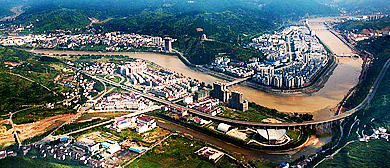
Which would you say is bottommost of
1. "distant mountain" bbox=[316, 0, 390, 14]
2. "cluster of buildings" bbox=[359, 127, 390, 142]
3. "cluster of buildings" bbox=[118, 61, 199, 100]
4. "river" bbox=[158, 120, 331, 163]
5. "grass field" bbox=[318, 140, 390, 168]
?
"river" bbox=[158, 120, 331, 163]

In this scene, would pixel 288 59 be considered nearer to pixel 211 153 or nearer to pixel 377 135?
pixel 377 135

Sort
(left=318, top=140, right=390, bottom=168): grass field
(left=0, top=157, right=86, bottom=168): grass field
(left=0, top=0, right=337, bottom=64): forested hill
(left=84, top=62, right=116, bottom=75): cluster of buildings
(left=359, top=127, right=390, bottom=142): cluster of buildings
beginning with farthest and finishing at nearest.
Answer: (left=0, top=0, right=337, bottom=64): forested hill → (left=84, top=62, right=116, bottom=75): cluster of buildings → (left=359, top=127, right=390, bottom=142): cluster of buildings → (left=318, top=140, right=390, bottom=168): grass field → (left=0, top=157, right=86, bottom=168): grass field

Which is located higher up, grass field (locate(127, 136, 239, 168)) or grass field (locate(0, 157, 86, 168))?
grass field (locate(0, 157, 86, 168))

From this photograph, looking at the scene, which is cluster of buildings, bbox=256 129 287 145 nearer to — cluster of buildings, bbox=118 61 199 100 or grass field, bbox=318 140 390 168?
grass field, bbox=318 140 390 168

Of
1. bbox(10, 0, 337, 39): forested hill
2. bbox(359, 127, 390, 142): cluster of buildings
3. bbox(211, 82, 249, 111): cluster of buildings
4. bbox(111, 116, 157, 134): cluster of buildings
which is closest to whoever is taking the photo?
bbox(359, 127, 390, 142): cluster of buildings

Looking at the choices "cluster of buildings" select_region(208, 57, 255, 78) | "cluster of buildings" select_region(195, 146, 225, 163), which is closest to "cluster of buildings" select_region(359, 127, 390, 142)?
"cluster of buildings" select_region(195, 146, 225, 163)

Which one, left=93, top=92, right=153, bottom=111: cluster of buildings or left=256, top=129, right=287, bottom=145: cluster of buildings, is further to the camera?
left=93, top=92, right=153, bottom=111: cluster of buildings

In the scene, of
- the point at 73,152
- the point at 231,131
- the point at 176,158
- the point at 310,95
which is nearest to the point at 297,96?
the point at 310,95
